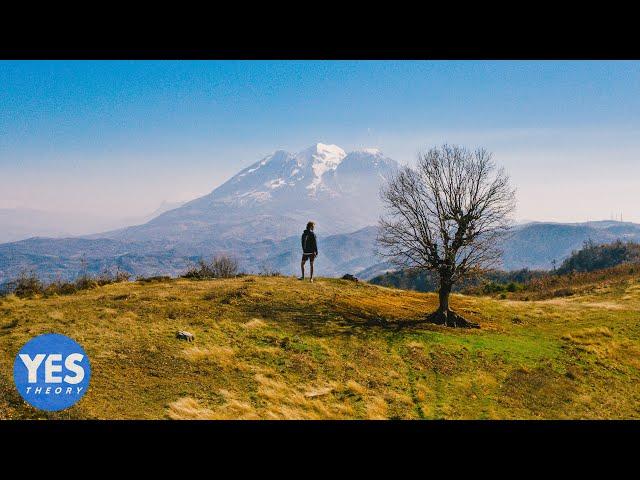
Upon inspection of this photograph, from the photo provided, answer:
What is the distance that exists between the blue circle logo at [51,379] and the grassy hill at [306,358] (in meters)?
0.25

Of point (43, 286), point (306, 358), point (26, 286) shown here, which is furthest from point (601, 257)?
point (26, 286)

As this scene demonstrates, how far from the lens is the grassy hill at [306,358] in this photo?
11500mm

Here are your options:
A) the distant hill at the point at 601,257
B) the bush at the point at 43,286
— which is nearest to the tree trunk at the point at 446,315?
the bush at the point at 43,286

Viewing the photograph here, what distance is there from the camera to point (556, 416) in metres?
13.7

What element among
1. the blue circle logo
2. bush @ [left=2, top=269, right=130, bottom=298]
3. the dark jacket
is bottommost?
the blue circle logo

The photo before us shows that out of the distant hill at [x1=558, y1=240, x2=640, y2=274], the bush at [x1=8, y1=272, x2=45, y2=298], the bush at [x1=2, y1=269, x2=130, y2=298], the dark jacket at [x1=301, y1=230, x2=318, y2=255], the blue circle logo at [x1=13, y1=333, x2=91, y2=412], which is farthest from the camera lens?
the distant hill at [x1=558, y1=240, x2=640, y2=274]

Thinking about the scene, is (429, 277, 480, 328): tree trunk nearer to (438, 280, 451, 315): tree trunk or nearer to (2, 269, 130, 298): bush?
(438, 280, 451, 315): tree trunk

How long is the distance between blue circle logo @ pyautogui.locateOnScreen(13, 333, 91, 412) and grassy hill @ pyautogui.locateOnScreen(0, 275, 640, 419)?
251 mm

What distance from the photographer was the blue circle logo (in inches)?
347

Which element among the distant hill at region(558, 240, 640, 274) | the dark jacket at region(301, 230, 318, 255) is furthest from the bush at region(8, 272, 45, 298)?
the distant hill at region(558, 240, 640, 274)

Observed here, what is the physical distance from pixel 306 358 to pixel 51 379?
8864 mm

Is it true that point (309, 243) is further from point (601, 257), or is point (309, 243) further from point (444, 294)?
point (601, 257)

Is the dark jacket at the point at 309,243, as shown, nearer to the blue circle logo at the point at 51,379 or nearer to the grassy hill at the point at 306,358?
the grassy hill at the point at 306,358
